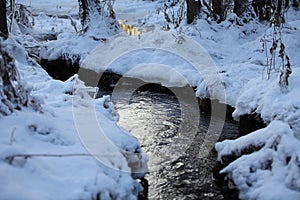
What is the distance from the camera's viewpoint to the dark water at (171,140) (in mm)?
4039

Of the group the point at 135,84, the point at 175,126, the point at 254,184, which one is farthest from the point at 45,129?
the point at 135,84

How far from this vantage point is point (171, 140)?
209 inches

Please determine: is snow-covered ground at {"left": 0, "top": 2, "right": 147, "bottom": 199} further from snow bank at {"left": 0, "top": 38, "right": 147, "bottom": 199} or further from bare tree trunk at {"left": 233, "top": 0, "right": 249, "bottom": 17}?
bare tree trunk at {"left": 233, "top": 0, "right": 249, "bottom": 17}

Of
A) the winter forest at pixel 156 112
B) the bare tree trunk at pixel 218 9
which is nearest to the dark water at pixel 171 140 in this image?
the winter forest at pixel 156 112

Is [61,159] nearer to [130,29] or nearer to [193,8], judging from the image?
[193,8]

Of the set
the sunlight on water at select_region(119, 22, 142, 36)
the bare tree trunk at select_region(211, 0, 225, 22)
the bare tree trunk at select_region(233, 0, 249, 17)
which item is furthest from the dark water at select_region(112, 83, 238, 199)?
the sunlight on water at select_region(119, 22, 142, 36)

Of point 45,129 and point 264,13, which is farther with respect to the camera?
point 264,13

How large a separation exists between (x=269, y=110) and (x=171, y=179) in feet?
5.13

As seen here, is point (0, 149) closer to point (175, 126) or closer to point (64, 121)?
point (64, 121)

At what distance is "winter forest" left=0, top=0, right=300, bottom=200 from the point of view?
321 cm

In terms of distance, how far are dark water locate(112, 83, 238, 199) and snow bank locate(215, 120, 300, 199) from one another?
33cm

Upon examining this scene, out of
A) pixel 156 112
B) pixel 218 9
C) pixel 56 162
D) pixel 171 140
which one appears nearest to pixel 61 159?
pixel 56 162

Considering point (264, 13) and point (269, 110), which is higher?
point (264, 13)

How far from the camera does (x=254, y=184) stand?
12.0 feet
